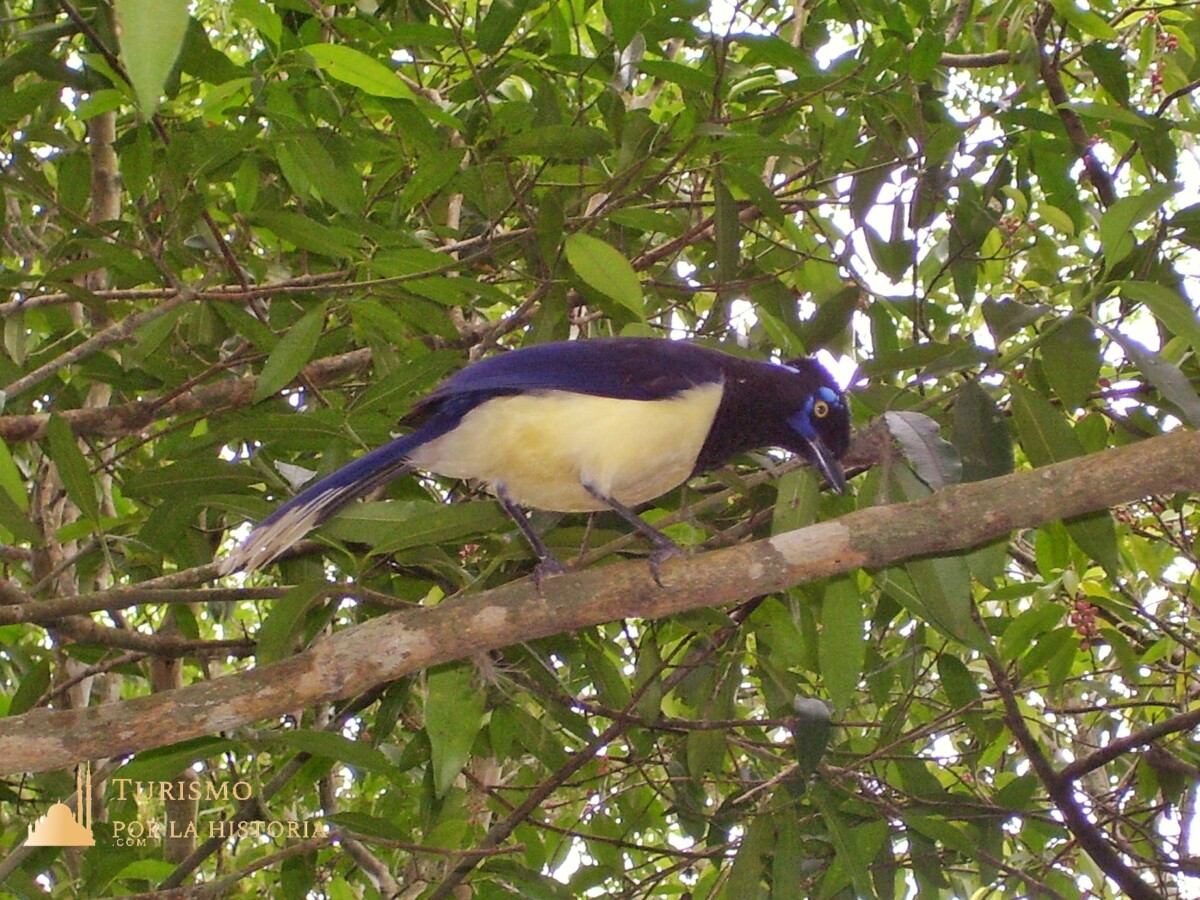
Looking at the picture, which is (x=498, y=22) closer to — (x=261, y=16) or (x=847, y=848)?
(x=261, y=16)

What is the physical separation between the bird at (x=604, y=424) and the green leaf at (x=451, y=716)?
0.38 metres

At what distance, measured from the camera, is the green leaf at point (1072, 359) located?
8.56 ft

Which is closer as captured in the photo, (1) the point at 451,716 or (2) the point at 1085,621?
(1) the point at 451,716

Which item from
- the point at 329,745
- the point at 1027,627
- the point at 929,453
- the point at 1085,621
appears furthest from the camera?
the point at 1085,621

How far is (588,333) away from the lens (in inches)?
178

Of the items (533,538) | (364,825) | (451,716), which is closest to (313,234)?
(533,538)

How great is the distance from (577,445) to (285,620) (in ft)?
2.79

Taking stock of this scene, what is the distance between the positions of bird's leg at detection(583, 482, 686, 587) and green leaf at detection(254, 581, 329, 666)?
0.73 m

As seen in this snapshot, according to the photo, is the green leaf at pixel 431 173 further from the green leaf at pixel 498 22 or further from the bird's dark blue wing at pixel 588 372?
the bird's dark blue wing at pixel 588 372

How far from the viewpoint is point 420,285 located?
312cm

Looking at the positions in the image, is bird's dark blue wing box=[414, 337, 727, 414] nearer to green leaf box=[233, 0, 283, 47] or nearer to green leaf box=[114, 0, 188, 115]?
green leaf box=[233, 0, 283, 47]

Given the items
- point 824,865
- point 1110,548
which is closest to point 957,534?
point 1110,548

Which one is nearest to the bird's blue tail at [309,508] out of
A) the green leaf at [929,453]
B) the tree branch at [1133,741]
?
the green leaf at [929,453]

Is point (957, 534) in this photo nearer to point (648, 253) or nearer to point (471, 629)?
point (471, 629)
